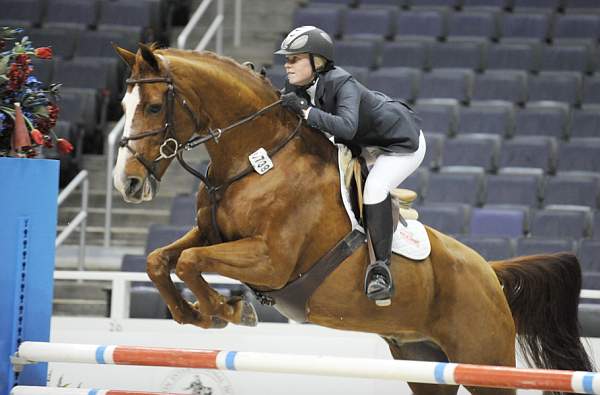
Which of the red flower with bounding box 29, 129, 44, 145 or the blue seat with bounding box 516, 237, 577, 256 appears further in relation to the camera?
the blue seat with bounding box 516, 237, 577, 256

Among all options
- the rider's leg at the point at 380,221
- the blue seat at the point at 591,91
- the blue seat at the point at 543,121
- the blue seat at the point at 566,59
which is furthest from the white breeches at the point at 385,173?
the blue seat at the point at 566,59

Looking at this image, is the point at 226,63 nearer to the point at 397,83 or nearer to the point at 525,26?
the point at 397,83

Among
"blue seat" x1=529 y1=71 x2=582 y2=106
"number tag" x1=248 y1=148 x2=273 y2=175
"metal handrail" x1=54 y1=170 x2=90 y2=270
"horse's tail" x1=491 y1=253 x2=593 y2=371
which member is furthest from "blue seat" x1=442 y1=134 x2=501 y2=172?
"number tag" x1=248 y1=148 x2=273 y2=175

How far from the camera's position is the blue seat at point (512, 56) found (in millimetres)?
10211

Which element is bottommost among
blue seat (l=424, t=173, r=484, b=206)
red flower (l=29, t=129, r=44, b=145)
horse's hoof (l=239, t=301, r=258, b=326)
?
blue seat (l=424, t=173, r=484, b=206)

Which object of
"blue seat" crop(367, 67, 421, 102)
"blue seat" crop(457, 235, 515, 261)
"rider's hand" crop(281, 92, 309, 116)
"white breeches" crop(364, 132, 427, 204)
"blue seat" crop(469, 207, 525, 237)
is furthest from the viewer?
"blue seat" crop(367, 67, 421, 102)

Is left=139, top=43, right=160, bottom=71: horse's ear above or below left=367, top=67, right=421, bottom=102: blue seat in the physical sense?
above

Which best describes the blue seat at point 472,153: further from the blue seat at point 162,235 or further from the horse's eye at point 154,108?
the horse's eye at point 154,108

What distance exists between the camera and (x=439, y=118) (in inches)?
371

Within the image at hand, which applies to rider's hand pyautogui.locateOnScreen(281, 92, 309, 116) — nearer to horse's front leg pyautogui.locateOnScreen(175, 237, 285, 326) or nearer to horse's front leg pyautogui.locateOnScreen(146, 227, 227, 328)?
horse's front leg pyautogui.locateOnScreen(175, 237, 285, 326)

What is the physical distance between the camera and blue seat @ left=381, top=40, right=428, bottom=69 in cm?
1040

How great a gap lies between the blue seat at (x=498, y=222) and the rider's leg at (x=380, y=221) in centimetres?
385

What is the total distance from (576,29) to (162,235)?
5.08 metres

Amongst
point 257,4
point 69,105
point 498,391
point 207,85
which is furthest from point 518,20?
point 207,85
